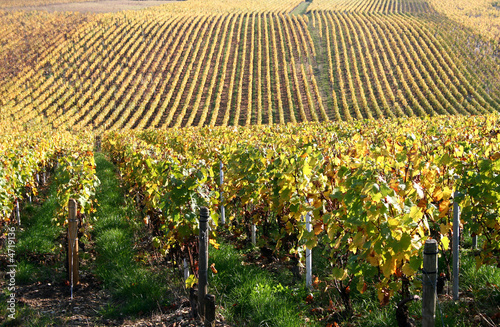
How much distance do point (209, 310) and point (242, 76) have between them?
3635 centimetres

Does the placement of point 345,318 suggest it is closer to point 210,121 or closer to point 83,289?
point 83,289

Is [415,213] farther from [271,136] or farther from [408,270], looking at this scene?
[271,136]

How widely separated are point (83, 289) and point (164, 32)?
48.6 metres

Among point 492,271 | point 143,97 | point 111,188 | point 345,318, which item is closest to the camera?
point 345,318

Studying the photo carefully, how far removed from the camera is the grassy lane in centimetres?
391

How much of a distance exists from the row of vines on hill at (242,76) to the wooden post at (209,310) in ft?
85.3

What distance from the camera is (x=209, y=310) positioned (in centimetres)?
298

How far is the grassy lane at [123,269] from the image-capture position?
391 centimetres

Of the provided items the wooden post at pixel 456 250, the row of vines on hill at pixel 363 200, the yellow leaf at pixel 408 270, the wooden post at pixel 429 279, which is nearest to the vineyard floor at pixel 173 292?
the wooden post at pixel 456 250

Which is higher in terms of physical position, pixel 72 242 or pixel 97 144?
pixel 72 242

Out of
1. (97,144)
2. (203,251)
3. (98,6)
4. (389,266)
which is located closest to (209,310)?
(203,251)

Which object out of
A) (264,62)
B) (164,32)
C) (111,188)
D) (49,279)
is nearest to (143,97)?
(264,62)

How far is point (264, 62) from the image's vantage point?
134ft

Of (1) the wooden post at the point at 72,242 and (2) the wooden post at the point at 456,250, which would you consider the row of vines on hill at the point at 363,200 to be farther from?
(1) the wooden post at the point at 72,242
